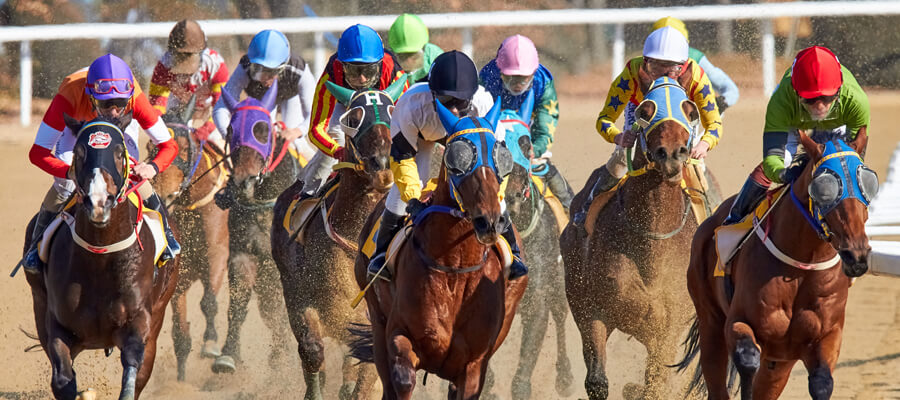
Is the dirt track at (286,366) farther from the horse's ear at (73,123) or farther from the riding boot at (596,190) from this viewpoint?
the horse's ear at (73,123)

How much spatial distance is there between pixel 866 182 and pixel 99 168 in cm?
320

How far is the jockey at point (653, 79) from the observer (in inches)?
278

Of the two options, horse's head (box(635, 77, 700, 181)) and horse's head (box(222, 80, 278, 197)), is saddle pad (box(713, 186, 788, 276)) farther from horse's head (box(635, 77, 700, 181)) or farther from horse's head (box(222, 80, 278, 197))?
→ horse's head (box(222, 80, 278, 197))

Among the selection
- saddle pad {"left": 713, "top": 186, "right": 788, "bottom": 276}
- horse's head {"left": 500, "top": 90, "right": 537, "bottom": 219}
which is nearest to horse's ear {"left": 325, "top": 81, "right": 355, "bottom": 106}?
horse's head {"left": 500, "top": 90, "right": 537, "bottom": 219}

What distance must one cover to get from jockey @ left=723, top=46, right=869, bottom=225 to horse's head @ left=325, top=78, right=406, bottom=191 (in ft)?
5.84

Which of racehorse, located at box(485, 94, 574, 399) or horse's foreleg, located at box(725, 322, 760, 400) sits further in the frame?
racehorse, located at box(485, 94, 574, 399)

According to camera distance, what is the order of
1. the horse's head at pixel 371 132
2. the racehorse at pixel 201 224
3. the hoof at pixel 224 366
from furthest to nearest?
the racehorse at pixel 201 224 < the hoof at pixel 224 366 < the horse's head at pixel 371 132

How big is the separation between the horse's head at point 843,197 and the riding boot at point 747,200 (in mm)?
704

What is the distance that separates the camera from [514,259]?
5824 mm

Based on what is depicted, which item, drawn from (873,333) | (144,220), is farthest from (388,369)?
(873,333)

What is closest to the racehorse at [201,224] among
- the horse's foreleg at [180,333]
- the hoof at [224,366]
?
the horse's foreleg at [180,333]

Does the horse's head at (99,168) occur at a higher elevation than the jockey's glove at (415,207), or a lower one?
higher

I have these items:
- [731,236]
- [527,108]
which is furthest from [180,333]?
[731,236]

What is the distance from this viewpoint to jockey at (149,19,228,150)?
9.69 metres
